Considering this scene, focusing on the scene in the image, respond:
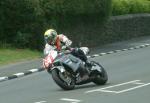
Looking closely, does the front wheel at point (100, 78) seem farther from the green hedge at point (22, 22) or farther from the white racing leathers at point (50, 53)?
the green hedge at point (22, 22)

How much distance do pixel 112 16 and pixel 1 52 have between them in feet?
43.0

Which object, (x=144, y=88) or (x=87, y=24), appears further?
(x=87, y=24)

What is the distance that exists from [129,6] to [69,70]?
27008 millimetres

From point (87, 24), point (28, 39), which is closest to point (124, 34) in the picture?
point (87, 24)

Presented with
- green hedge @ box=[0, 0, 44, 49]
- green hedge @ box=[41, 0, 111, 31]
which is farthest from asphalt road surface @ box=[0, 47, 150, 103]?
green hedge @ box=[41, 0, 111, 31]

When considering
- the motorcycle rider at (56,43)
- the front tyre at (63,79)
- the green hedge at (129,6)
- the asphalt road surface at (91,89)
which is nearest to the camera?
the asphalt road surface at (91,89)

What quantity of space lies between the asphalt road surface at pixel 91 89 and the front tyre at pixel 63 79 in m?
0.17

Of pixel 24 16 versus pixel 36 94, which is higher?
pixel 24 16

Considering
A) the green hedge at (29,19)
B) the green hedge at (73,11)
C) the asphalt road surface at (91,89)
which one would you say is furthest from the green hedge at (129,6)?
the asphalt road surface at (91,89)

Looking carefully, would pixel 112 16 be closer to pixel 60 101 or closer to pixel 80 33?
pixel 80 33

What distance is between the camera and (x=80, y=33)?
33375mm

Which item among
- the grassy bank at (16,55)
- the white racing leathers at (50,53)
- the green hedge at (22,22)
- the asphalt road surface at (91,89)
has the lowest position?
the asphalt road surface at (91,89)

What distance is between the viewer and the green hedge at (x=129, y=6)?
134 feet

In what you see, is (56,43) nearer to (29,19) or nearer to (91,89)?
(91,89)
